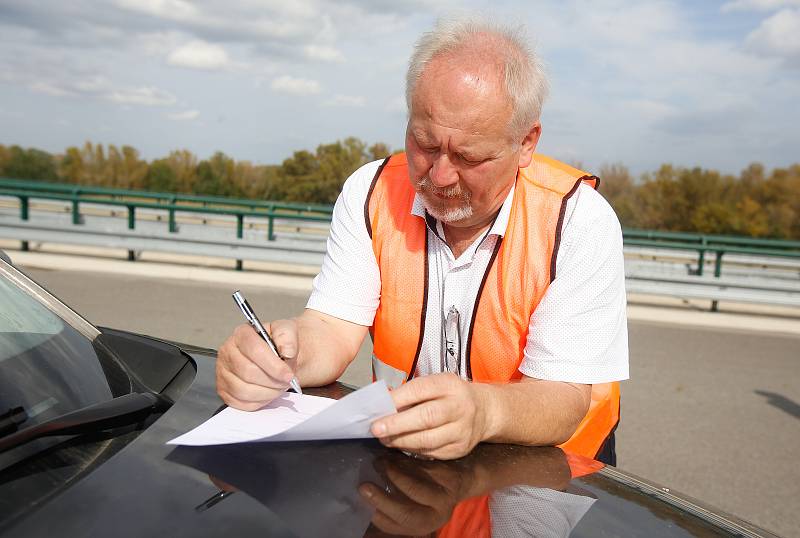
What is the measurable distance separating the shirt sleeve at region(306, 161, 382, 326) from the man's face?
29 centimetres

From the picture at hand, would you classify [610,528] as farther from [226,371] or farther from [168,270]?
[168,270]

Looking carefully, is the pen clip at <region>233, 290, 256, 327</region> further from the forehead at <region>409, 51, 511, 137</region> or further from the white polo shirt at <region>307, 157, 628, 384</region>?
the forehead at <region>409, 51, 511, 137</region>

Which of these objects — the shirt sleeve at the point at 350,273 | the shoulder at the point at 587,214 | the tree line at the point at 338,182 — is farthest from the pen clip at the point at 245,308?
the tree line at the point at 338,182

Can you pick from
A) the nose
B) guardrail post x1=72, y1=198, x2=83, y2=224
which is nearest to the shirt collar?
the nose

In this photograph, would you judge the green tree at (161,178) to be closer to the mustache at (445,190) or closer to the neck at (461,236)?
the neck at (461,236)

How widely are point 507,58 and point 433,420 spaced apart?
1000 mm

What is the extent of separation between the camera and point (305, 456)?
58.2 inches

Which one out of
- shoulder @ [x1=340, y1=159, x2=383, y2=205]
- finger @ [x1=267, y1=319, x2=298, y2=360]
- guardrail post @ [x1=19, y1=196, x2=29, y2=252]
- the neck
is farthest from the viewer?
guardrail post @ [x1=19, y1=196, x2=29, y2=252]

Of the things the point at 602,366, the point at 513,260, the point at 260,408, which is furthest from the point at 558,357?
the point at 260,408

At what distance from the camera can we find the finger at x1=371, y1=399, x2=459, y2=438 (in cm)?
150

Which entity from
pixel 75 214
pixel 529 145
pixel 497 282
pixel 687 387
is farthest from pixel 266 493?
pixel 75 214

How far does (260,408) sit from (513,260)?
81 centimetres

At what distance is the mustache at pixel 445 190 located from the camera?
6.82 ft

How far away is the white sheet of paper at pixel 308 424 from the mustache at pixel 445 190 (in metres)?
0.75
